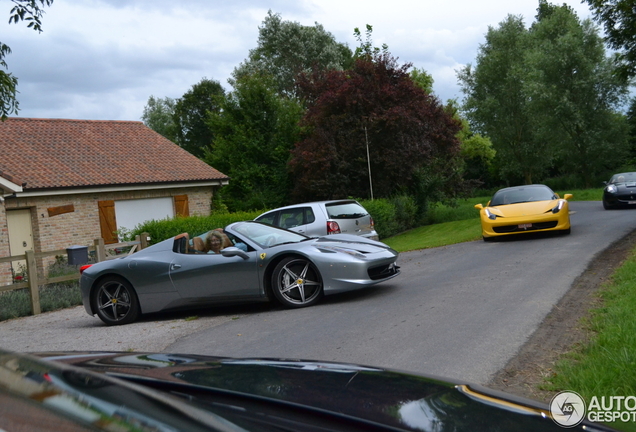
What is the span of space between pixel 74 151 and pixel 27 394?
2539cm

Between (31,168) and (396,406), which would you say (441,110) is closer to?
(31,168)

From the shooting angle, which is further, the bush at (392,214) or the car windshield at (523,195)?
the bush at (392,214)

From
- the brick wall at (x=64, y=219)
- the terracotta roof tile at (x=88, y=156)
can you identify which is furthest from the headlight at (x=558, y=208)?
the terracotta roof tile at (x=88, y=156)

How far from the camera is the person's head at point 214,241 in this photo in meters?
9.09

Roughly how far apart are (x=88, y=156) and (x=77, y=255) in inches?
486

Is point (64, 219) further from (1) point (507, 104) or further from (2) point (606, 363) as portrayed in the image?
(1) point (507, 104)

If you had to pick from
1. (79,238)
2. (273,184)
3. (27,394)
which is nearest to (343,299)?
(27,394)

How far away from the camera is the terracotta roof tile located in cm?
2203

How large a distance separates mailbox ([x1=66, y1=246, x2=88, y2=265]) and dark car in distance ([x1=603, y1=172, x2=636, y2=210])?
19085mm

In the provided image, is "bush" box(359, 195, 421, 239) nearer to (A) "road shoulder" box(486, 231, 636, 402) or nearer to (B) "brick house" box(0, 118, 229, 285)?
(B) "brick house" box(0, 118, 229, 285)

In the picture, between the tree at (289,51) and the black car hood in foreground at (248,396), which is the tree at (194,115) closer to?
the tree at (289,51)

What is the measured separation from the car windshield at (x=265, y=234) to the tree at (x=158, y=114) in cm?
6378

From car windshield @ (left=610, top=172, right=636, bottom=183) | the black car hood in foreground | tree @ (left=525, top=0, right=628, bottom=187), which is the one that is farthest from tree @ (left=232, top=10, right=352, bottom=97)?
the black car hood in foreground

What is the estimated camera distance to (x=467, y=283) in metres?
9.16
